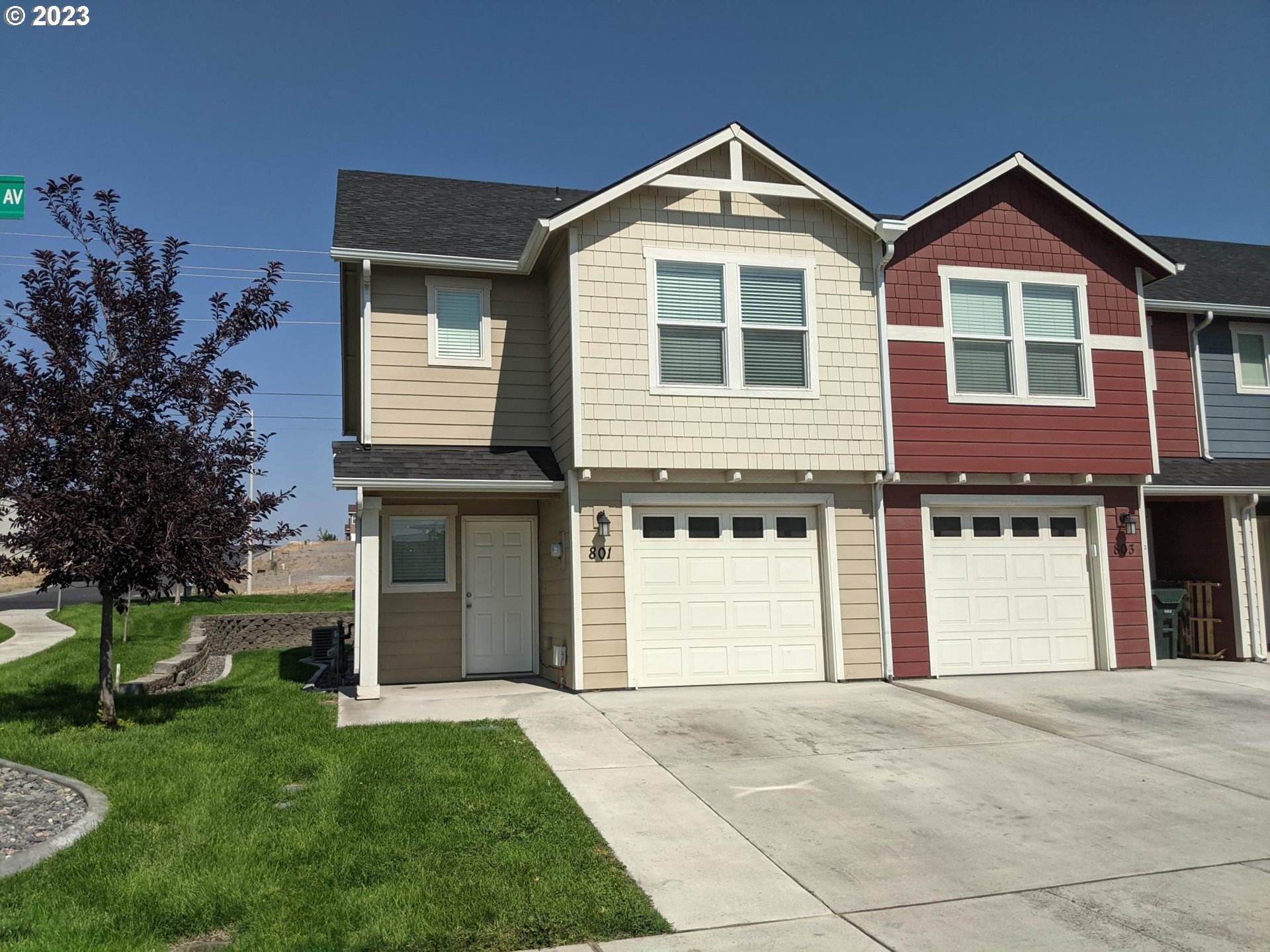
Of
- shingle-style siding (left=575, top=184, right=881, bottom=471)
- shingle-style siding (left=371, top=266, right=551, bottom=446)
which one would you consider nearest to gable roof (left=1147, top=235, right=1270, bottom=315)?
shingle-style siding (left=575, top=184, right=881, bottom=471)

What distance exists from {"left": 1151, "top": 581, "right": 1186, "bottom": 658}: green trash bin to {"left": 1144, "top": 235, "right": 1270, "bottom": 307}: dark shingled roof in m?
4.42

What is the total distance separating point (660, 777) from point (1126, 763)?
3930mm

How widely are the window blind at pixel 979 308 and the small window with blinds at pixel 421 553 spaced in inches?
289

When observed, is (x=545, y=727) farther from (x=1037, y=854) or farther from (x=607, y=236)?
(x=607, y=236)

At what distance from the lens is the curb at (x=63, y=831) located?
17.0 ft

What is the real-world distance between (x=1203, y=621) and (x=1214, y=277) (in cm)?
577

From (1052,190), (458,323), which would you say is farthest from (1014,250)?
(458,323)

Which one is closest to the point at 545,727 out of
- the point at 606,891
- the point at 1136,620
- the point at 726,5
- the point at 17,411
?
the point at 606,891

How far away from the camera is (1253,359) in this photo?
15039 mm

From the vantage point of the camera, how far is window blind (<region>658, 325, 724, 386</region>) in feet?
37.3

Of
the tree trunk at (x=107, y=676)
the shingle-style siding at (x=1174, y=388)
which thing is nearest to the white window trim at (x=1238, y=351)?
the shingle-style siding at (x=1174, y=388)

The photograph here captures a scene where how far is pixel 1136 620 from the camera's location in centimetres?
1276

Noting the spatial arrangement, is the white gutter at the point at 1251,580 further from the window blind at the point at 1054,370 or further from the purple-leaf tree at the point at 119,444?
the purple-leaf tree at the point at 119,444

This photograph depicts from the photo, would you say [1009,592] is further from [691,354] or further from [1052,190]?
[1052,190]
